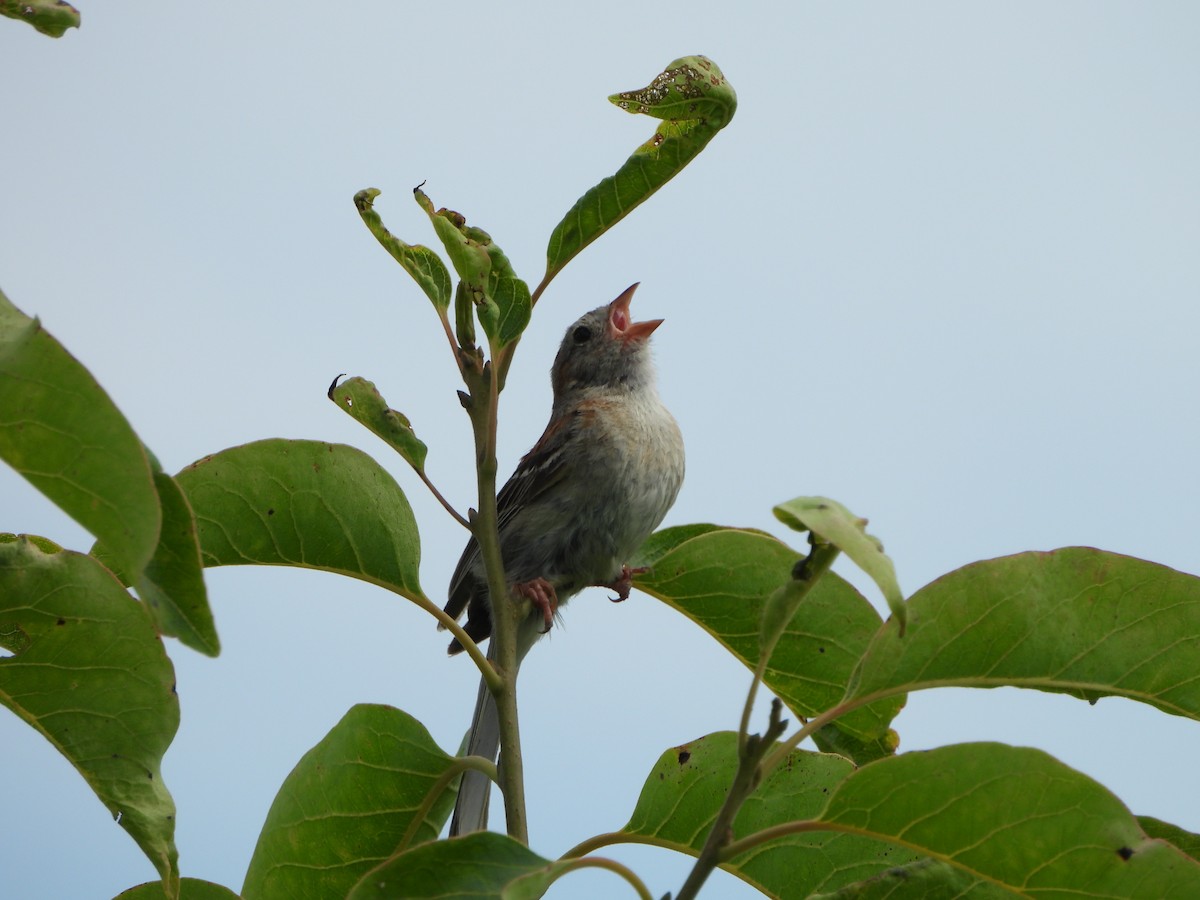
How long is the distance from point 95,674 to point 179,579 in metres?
0.46

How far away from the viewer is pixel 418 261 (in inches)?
89.4

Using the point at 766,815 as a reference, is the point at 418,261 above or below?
above

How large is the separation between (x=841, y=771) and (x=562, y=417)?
342 cm

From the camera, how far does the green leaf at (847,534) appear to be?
1415 mm

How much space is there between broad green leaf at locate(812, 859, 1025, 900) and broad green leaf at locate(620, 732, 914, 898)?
16cm

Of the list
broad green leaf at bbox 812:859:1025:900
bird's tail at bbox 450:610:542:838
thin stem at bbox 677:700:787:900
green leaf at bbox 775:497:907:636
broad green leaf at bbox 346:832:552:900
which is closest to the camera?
green leaf at bbox 775:497:907:636

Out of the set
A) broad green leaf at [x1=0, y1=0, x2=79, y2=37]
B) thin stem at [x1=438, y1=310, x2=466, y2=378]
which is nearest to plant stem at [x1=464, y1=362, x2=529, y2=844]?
thin stem at [x1=438, y1=310, x2=466, y2=378]

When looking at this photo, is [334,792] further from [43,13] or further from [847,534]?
[43,13]

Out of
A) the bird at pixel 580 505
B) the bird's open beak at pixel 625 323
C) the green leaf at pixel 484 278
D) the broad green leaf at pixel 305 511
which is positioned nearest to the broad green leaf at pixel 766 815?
the broad green leaf at pixel 305 511

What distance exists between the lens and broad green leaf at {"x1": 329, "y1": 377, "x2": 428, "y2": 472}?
2311mm

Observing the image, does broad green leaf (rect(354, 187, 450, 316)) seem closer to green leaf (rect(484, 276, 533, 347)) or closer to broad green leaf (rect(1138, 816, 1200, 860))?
green leaf (rect(484, 276, 533, 347))

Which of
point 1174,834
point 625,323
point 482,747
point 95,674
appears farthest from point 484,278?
point 625,323

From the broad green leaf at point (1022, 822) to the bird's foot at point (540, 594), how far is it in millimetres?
1846

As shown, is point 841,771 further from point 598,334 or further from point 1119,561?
point 598,334
